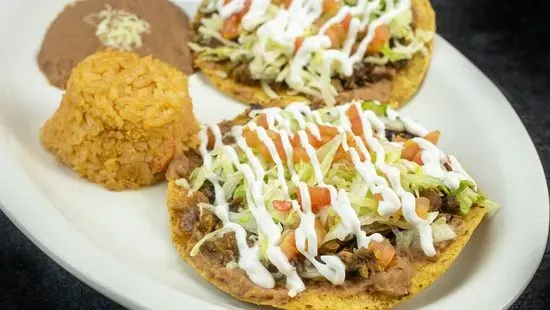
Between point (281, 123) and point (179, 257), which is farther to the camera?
point (281, 123)

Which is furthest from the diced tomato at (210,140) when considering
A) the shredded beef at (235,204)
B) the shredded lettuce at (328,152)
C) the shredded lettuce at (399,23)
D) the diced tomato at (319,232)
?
the shredded lettuce at (399,23)

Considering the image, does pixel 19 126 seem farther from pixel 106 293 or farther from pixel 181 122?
pixel 106 293

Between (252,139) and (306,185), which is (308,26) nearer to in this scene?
(252,139)

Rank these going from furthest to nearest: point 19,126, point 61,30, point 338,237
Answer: point 61,30 → point 19,126 → point 338,237

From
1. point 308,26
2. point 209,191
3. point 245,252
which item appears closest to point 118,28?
point 308,26

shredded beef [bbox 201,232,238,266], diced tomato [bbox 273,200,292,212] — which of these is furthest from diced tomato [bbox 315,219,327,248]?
shredded beef [bbox 201,232,238,266]

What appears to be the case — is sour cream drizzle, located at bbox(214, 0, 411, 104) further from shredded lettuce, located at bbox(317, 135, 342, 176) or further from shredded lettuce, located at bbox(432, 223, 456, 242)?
shredded lettuce, located at bbox(432, 223, 456, 242)

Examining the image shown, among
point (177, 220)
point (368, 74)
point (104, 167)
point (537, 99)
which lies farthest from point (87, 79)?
point (537, 99)
